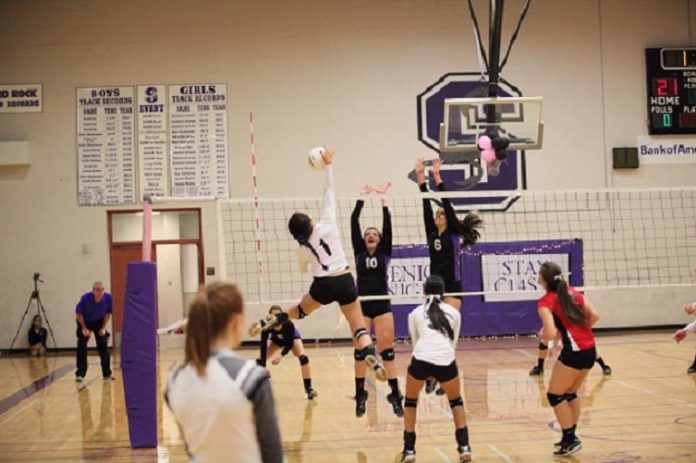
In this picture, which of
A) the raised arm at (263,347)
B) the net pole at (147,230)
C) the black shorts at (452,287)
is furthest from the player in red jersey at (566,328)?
the raised arm at (263,347)

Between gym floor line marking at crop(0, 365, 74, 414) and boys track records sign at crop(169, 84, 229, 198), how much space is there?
4782 millimetres

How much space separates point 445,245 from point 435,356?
2969 mm

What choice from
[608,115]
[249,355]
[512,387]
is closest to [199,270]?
[249,355]

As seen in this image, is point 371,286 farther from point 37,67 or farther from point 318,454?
point 37,67

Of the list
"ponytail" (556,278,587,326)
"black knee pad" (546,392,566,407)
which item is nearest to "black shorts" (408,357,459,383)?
"black knee pad" (546,392,566,407)

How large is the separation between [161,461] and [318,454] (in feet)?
5.05

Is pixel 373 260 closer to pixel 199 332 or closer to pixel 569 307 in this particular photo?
pixel 569 307

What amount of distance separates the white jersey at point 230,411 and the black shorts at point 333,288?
4867 mm

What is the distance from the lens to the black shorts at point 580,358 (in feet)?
23.8

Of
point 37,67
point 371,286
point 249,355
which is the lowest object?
point 249,355

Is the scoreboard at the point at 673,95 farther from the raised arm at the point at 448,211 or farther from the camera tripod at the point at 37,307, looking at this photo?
the camera tripod at the point at 37,307

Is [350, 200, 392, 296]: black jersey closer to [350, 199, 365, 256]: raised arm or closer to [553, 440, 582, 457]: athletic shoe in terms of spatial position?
A: [350, 199, 365, 256]: raised arm

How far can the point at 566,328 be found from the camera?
7.31 meters

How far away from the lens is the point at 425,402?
10602 mm
